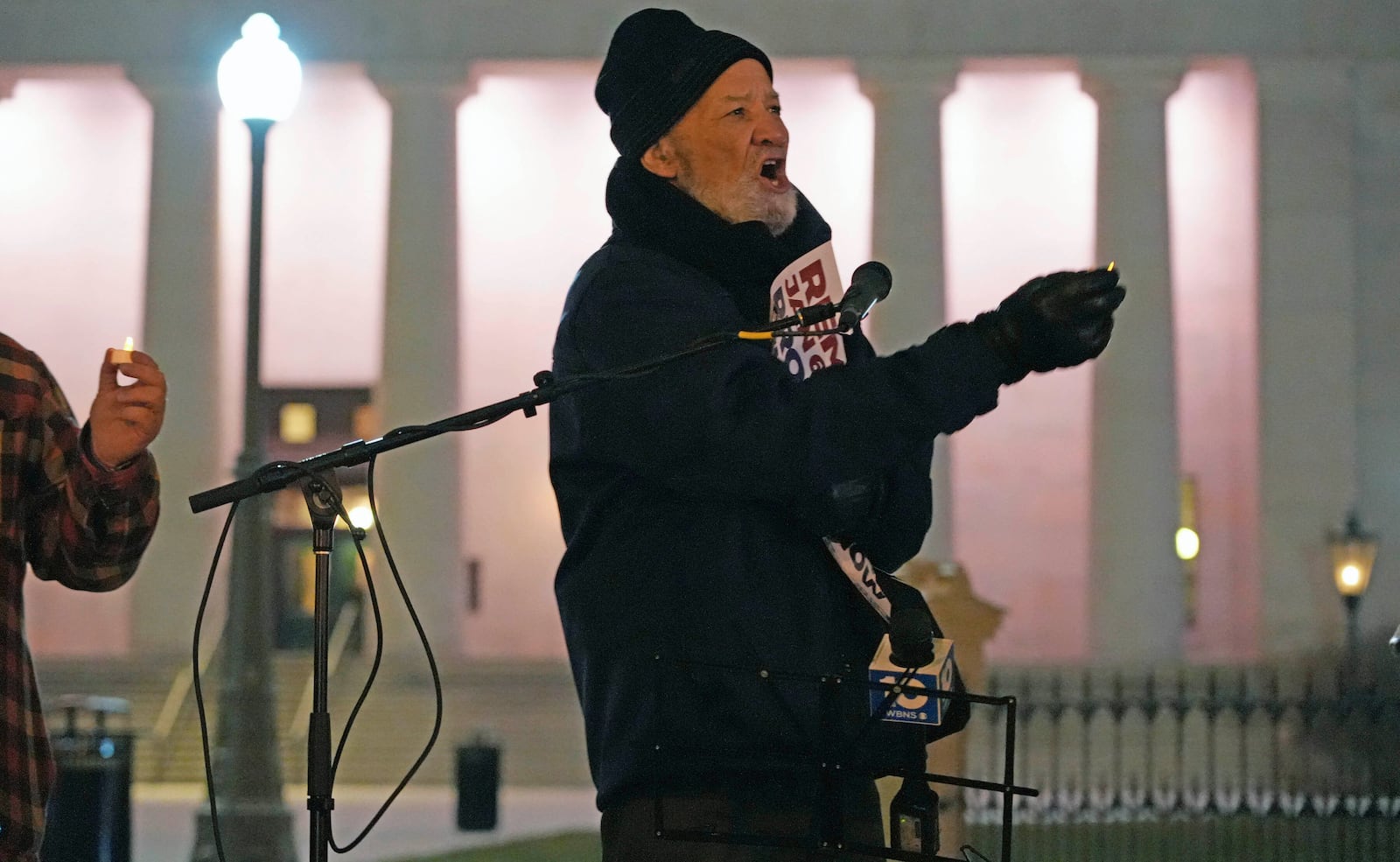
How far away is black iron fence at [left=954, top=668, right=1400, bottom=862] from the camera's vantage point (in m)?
16.4

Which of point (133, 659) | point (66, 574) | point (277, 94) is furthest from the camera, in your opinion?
point (133, 659)

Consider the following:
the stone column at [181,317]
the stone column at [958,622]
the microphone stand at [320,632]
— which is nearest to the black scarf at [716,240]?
the microphone stand at [320,632]

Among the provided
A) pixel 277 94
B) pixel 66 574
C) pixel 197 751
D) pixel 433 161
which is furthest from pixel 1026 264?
pixel 66 574

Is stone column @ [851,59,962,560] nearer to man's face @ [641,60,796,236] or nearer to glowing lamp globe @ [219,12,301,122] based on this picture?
glowing lamp globe @ [219,12,301,122]

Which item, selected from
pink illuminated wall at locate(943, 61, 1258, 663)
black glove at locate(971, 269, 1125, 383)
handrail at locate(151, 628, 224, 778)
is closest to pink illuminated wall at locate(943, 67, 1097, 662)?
pink illuminated wall at locate(943, 61, 1258, 663)

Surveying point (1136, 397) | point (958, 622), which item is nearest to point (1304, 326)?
point (1136, 397)

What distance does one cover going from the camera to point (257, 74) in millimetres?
13359

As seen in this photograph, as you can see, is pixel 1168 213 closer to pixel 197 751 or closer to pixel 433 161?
pixel 433 161

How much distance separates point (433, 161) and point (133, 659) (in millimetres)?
9701

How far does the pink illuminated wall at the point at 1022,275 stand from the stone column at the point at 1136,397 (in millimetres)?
3932

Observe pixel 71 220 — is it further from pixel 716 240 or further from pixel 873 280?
pixel 873 280

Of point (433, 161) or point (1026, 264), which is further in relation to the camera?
point (1026, 264)

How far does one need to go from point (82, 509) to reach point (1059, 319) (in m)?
1.86

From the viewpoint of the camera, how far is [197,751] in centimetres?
2834
